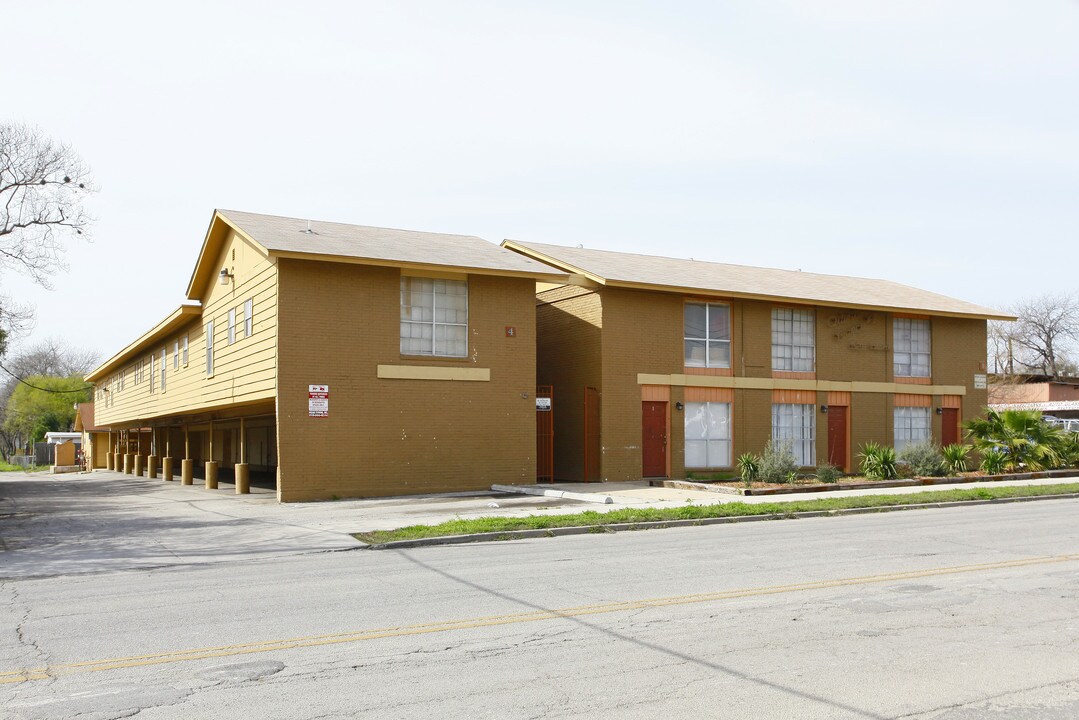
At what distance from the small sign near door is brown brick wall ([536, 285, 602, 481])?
7448 millimetres

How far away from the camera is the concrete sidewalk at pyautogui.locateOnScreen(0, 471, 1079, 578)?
1362 cm

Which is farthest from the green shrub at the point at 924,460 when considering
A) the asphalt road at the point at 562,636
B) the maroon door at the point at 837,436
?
the asphalt road at the point at 562,636

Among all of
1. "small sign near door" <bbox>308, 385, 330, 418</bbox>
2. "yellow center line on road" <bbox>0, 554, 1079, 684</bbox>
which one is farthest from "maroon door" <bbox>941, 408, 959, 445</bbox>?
"yellow center line on road" <bbox>0, 554, 1079, 684</bbox>

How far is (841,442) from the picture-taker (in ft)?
100

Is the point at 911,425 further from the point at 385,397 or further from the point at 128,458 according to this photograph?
the point at 128,458

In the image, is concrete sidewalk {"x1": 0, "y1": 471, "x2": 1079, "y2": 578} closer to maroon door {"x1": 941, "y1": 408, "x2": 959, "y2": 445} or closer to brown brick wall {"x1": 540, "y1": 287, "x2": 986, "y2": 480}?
brown brick wall {"x1": 540, "y1": 287, "x2": 986, "y2": 480}

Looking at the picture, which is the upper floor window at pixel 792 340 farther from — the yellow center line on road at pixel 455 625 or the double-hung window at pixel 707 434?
the yellow center line on road at pixel 455 625

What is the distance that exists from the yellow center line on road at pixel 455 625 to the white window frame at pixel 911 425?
20931 millimetres

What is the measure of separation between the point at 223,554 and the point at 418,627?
6467mm

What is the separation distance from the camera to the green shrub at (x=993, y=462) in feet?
88.9

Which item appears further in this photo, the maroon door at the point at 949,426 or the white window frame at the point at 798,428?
the maroon door at the point at 949,426

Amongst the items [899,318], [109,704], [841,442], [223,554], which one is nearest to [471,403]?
[223,554]

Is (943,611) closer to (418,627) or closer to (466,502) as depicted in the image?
(418,627)

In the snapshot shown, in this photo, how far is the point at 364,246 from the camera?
76.5ft
